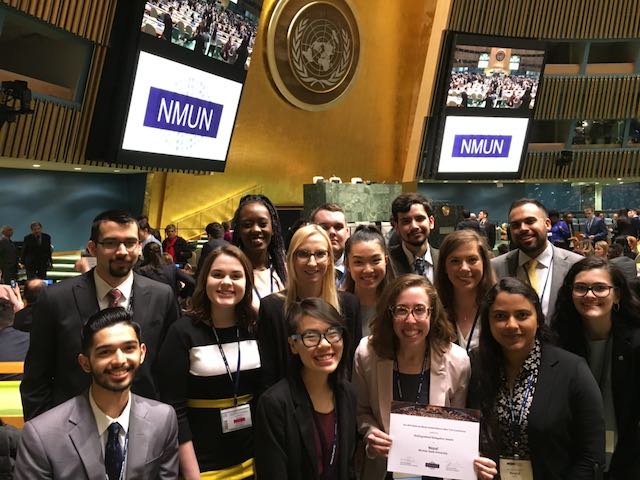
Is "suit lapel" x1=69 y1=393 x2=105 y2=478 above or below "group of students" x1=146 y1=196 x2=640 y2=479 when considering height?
below

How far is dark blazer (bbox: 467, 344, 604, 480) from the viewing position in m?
2.41

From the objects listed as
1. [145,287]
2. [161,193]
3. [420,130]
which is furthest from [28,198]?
[145,287]

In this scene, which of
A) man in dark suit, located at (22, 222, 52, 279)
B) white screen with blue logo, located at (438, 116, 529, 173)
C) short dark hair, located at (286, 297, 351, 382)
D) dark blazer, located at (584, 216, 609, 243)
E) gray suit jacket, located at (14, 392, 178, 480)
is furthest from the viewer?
white screen with blue logo, located at (438, 116, 529, 173)

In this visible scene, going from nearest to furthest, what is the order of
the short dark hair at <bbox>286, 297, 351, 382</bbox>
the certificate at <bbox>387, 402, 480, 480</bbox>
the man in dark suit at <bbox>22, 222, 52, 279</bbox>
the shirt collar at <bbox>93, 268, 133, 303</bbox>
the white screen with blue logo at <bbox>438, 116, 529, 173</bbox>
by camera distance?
the certificate at <bbox>387, 402, 480, 480</bbox>, the short dark hair at <bbox>286, 297, 351, 382</bbox>, the shirt collar at <bbox>93, 268, 133, 303</bbox>, the man in dark suit at <bbox>22, 222, 52, 279</bbox>, the white screen with blue logo at <bbox>438, 116, 529, 173</bbox>

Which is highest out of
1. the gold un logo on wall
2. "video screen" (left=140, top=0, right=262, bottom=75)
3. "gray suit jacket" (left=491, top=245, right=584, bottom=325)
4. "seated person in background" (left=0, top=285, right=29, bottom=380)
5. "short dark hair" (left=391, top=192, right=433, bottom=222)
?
the gold un logo on wall

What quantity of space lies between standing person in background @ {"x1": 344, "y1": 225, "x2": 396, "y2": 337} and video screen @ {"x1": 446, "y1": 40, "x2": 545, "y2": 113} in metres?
14.2

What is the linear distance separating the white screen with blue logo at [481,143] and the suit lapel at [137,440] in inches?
606

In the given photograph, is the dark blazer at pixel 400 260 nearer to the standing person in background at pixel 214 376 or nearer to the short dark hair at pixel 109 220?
the standing person in background at pixel 214 376

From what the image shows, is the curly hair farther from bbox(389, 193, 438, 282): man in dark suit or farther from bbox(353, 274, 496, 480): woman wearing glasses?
bbox(389, 193, 438, 282): man in dark suit

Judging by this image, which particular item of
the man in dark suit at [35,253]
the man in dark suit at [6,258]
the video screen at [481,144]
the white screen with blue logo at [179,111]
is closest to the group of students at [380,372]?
the white screen with blue logo at [179,111]

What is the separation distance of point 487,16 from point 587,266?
53.6ft

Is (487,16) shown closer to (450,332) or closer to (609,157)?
(609,157)

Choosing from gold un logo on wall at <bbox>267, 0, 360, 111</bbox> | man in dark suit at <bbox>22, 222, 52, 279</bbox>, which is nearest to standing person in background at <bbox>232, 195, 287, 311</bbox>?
man in dark suit at <bbox>22, 222, 52, 279</bbox>

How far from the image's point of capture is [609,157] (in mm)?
19828
